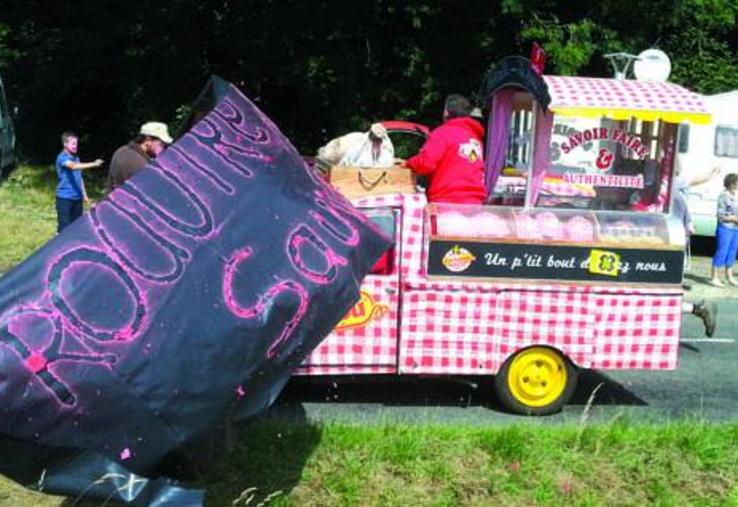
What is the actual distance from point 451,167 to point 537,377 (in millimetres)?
1584

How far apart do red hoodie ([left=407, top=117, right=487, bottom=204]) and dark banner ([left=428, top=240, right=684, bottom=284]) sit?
72 cm

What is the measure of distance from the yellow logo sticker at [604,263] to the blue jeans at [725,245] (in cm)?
711

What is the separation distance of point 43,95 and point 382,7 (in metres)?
8.37

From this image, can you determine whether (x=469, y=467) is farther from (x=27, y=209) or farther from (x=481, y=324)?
(x=27, y=209)

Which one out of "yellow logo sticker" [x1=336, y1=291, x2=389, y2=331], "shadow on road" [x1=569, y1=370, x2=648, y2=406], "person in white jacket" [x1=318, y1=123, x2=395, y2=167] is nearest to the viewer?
"yellow logo sticker" [x1=336, y1=291, x2=389, y2=331]

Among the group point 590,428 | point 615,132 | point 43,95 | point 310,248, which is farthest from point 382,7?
point 310,248

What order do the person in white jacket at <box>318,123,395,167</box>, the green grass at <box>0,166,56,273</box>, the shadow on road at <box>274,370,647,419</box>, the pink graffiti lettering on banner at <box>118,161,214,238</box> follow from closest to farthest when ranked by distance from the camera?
the pink graffiti lettering on banner at <box>118,161,214,238</box>, the shadow on road at <box>274,370,647,419</box>, the person in white jacket at <box>318,123,395,167</box>, the green grass at <box>0,166,56,273</box>

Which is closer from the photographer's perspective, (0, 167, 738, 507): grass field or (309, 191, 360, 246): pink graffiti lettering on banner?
(309, 191, 360, 246): pink graffiti lettering on banner

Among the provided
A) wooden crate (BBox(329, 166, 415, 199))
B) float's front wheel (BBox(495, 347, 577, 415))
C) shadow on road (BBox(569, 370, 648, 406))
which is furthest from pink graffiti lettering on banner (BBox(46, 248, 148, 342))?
shadow on road (BBox(569, 370, 648, 406))

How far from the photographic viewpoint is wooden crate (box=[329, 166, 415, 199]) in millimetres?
6926

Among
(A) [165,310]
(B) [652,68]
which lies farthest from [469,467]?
(B) [652,68]

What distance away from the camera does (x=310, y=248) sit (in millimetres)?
3877

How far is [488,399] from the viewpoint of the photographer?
7.25 metres

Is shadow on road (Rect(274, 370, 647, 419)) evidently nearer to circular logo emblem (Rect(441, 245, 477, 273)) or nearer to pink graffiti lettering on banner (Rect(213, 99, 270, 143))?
circular logo emblem (Rect(441, 245, 477, 273))
